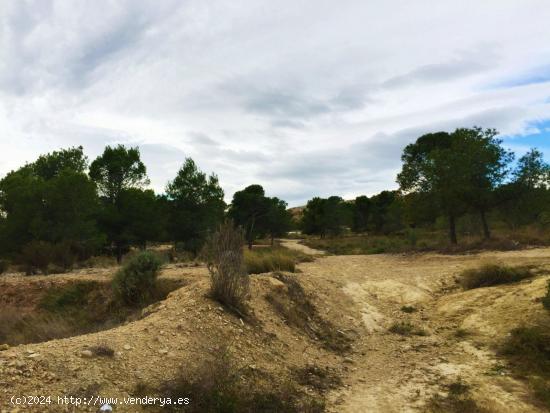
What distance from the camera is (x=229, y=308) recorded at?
7395 mm

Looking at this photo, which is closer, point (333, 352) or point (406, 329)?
point (333, 352)

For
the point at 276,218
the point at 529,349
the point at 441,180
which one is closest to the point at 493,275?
the point at 529,349

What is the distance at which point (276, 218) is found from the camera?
4550 centimetres

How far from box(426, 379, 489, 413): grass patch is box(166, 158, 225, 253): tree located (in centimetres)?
2042

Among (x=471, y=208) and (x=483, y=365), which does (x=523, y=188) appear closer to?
(x=471, y=208)

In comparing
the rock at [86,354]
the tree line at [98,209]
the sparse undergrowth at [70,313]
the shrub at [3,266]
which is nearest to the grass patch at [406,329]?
the sparse undergrowth at [70,313]

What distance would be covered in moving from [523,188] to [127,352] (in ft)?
70.3

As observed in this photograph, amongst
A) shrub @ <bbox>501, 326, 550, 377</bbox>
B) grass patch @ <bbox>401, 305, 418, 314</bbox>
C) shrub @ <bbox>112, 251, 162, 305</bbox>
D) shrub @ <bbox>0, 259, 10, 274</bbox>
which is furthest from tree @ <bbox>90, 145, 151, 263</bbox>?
shrub @ <bbox>501, 326, 550, 377</bbox>

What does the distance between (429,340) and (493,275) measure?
3887mm

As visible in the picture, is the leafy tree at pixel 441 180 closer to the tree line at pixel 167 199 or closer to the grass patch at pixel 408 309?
the tree line at pixel 167 199

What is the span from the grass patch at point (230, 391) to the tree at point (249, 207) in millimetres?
35848

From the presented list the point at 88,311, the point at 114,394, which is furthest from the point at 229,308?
the point at 88,311

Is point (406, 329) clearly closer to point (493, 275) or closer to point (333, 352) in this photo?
point (333, 352)

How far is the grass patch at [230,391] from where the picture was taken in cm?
459
